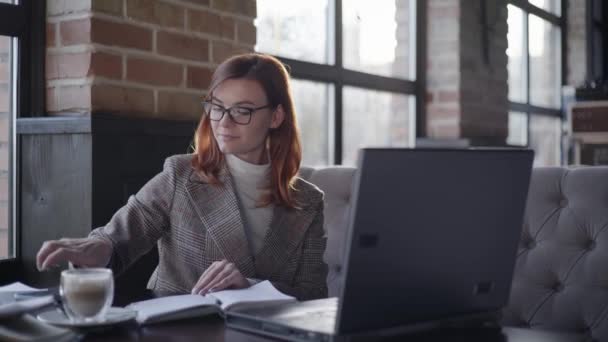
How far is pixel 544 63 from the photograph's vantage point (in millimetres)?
5590

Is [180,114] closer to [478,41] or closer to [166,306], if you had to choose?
[166,306]

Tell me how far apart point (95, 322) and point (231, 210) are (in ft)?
2.09

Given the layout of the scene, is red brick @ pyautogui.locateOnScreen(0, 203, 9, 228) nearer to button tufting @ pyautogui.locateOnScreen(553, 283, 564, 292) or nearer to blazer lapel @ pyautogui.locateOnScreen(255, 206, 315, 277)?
blazer lapel @ pyautogui.locateOnScreen(255, 206, 315, 277)

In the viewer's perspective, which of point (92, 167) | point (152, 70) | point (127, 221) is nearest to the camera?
point (127, 221)

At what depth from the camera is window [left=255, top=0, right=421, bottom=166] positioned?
2.96 meters

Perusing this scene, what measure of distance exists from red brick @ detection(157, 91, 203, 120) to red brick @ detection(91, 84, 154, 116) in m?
0.04

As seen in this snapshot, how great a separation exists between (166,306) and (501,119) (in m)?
3.40

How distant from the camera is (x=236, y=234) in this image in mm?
1673

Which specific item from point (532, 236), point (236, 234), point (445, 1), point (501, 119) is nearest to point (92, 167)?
point (236, 234)

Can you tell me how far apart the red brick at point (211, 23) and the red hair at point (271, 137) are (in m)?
0.45

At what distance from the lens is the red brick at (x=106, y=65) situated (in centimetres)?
193

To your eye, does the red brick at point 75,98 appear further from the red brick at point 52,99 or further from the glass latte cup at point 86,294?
the glass latte cup at point 86,294

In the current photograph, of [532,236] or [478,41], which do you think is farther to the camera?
[478,41]

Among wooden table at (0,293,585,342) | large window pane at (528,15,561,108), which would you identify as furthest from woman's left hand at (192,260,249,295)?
large window pane at (528,15,561,108)
